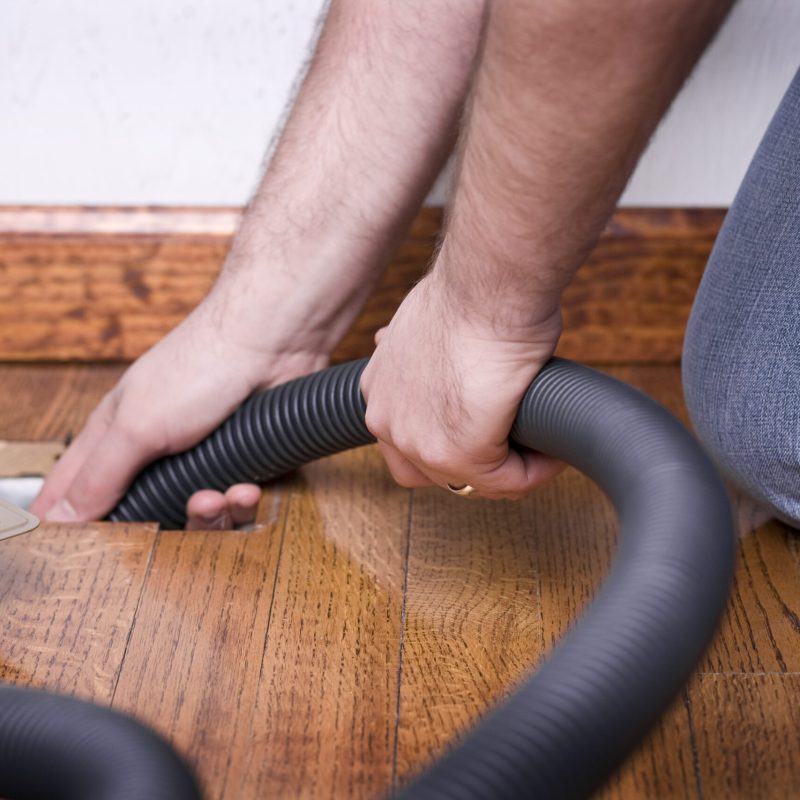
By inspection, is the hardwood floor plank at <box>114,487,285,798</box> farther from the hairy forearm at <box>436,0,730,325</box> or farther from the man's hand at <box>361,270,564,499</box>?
the hairy forearm at <box>436,0,730,325</box>

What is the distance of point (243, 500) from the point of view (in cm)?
104

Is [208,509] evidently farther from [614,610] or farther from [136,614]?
[614,610]

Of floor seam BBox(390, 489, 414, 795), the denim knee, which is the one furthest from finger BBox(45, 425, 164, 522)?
the denim knee

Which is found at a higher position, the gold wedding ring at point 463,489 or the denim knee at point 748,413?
the denim knee at point 748,413

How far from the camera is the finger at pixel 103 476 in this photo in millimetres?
1063

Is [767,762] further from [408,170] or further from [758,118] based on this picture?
[758,118]

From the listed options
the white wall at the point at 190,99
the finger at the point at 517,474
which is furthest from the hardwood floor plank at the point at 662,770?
the white wall at the point at 190,99

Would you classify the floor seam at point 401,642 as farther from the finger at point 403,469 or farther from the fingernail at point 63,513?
the fingernail at point 63,513

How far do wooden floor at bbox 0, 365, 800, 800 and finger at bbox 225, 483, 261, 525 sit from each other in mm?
17

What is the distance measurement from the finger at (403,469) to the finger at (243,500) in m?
0.18

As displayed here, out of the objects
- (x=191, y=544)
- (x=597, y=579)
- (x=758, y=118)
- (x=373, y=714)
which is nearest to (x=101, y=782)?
(x=373, y=714)

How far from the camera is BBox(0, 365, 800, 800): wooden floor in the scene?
0.72 m

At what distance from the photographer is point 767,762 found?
2.33 feet

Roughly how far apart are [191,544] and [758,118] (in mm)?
824
